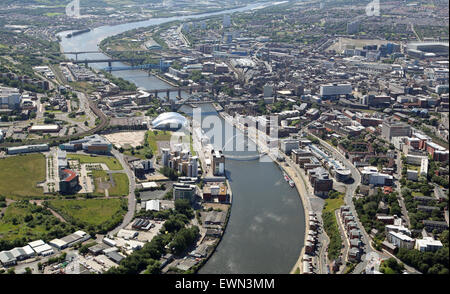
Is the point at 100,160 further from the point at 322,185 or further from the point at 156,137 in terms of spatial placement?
the point at 322,185

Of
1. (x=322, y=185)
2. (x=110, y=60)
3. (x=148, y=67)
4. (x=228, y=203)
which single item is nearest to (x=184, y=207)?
(x=228, y=203)

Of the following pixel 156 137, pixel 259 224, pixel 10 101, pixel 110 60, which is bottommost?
pixel 259 224

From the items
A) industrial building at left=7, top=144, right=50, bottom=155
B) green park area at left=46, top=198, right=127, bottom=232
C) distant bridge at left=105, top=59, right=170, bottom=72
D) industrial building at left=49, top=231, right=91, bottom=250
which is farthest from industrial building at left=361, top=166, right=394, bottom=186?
distant bridge at left=105, top=59, right=170, bottom=72

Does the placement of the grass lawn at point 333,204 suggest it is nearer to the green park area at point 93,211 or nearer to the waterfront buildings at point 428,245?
the waterfront buildings at point 428,245

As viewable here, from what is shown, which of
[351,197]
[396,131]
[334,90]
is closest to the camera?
[351,197]

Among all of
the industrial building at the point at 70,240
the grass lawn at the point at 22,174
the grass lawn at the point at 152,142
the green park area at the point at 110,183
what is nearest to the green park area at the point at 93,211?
the industrial building at the point at 70,240

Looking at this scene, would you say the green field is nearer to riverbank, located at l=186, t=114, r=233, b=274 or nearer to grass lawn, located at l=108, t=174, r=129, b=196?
grass lawn, located at l=108, t=174, r=129, b=196
